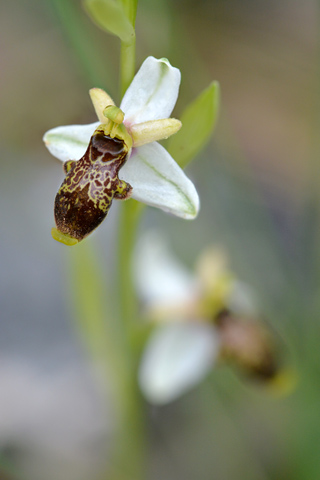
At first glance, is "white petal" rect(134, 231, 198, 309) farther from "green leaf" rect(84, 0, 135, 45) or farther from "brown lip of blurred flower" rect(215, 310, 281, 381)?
"green leaf" rect(84, 0, 135, 45)

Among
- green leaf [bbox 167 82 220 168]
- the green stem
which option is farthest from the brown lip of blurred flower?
the green stem

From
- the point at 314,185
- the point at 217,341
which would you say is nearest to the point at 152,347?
the point at 217,341

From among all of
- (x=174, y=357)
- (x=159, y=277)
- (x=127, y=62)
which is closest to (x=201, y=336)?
(x=174, y=357)

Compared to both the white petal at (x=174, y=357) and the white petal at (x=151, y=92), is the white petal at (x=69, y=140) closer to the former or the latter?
the white petal at (x=151, y=92)

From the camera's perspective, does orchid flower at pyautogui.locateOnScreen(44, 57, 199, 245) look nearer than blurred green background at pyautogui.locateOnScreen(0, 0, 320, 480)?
Yes

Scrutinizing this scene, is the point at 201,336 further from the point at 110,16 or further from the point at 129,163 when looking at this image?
the point at 110,16
